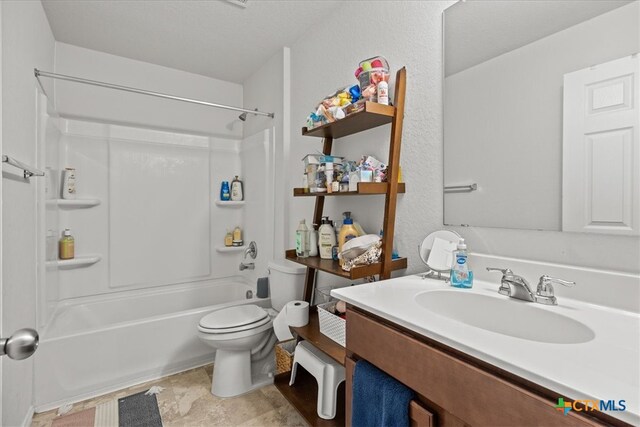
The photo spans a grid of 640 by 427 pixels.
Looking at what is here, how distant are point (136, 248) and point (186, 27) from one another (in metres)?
1.79

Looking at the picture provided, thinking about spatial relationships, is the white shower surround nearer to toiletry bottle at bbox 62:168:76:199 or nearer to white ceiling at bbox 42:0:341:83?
toiletry bottle at bbox 62:168:76:199

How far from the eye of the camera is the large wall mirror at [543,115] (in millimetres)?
854

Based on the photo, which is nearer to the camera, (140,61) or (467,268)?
(467,268)

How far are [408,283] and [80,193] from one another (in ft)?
8.48

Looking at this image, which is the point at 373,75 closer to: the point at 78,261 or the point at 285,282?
the point at 285,282

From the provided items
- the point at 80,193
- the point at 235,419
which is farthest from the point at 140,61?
the point at 235,419

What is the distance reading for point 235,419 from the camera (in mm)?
1643

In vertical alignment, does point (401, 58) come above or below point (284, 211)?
above

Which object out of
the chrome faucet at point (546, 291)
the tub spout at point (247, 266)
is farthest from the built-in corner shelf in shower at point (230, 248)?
the chrome faucet at point (546, 291)

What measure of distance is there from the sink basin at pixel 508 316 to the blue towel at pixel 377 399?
0.28 metres

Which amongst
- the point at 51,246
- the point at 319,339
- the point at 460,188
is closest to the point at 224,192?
the point at 51,246

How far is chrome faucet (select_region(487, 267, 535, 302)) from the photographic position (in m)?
0.93

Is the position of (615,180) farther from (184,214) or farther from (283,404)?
(184,214)

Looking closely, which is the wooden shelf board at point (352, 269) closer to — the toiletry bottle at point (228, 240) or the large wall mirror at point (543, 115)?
the large wall mirror at point (543, 115)
